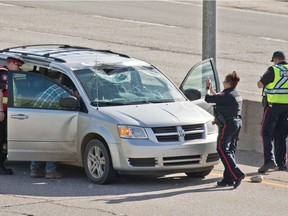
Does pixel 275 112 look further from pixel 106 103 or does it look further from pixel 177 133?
A: pixel 106 103

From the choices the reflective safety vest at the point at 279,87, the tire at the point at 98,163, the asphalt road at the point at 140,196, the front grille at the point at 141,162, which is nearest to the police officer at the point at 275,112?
the reflective safety vest at the point at 279,87

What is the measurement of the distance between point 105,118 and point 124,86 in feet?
2.89

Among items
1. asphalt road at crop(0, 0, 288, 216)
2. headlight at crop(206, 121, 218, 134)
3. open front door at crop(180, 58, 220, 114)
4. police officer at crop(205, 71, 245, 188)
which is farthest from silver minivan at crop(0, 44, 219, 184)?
open front door at crop(180, 58, 220, 114)

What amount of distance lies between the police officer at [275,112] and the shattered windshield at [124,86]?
3.93 feet

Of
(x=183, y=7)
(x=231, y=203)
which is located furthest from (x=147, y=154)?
(x=183, y=7)

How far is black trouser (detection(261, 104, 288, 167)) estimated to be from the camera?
15.4 metres

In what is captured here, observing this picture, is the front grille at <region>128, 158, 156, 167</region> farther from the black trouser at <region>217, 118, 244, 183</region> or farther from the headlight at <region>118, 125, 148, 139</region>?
the black trouser at <region>217, 118, 244, 183</region>

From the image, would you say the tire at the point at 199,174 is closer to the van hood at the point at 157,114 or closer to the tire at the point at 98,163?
the van hood at the point at 157,114

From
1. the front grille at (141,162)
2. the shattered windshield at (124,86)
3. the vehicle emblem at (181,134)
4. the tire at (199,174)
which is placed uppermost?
the shattered windshield at (124,86)

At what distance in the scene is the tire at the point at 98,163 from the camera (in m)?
14.2

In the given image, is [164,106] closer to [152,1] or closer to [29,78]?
[29,78]

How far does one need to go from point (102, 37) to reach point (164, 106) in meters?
14.3

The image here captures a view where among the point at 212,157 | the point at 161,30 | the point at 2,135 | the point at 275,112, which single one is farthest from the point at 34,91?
the point at 161,30

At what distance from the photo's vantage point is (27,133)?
14.8m
